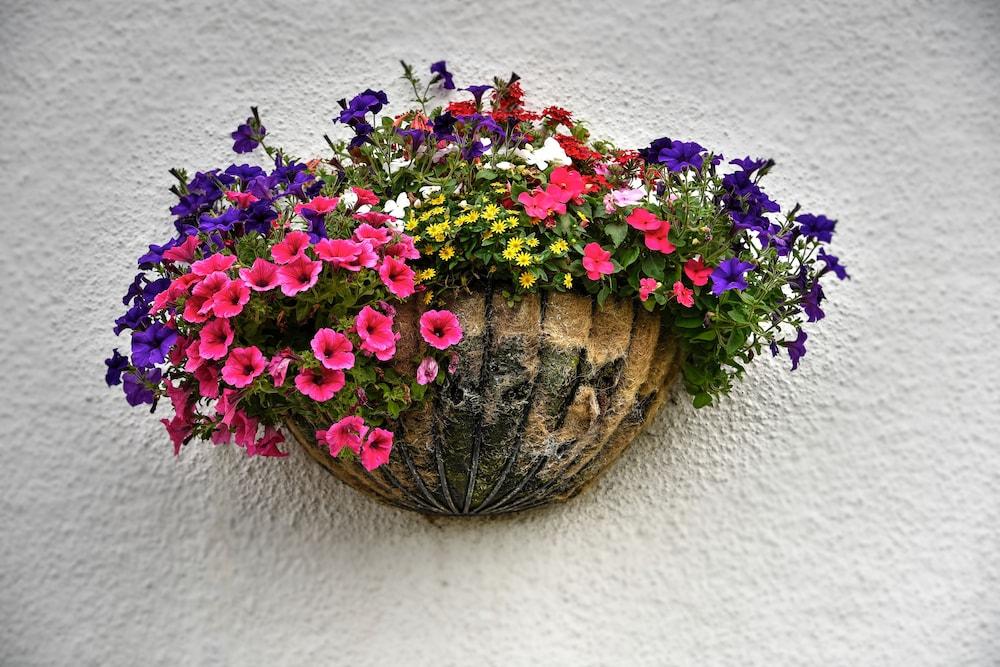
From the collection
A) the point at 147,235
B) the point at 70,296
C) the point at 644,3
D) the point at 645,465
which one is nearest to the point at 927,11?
the point at 644,3

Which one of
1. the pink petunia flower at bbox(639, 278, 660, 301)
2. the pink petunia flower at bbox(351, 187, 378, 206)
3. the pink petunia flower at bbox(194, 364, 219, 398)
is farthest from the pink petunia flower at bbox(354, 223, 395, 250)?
the pink petunia flower at bbox(639, 278, 660, 301)

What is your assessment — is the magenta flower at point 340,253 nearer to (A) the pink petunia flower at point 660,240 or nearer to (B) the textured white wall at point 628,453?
(A) the pink petunia flower at point 660,240

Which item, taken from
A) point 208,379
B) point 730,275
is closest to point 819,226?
point 730,275

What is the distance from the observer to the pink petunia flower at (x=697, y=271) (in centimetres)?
154

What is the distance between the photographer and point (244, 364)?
1396 mm

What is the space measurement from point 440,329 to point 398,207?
0.28m

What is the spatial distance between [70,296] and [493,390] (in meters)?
1.09

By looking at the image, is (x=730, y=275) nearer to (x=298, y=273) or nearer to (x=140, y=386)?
(x=298, y=273)

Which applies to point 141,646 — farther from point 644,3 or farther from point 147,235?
point 644,3

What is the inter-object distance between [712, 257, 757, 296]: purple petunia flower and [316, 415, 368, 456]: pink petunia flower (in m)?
0.62

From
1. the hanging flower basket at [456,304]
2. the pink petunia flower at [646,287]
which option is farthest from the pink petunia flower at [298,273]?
the pink petunia flower at [646,287]

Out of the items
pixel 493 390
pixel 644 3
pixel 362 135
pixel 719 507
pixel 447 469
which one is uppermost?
pixel 644 3

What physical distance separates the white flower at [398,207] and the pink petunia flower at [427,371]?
0.28 meters

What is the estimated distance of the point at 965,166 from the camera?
6.42 feet
